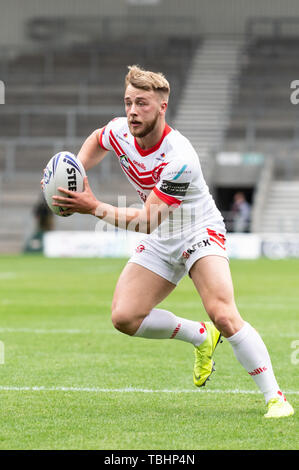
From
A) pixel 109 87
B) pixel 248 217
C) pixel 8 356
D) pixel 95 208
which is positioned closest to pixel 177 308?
pixel 8 356

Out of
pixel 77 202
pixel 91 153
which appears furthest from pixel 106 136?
pixel 77 202

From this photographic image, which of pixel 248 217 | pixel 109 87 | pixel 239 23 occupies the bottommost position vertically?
pixel 248 217

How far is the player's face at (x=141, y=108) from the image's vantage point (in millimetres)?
A: 5527

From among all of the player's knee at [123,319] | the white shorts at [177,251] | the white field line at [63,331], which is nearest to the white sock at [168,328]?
the player's knee at [123,319]

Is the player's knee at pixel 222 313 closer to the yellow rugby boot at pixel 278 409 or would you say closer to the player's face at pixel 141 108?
the yellow rugby boot at pixel 278 409

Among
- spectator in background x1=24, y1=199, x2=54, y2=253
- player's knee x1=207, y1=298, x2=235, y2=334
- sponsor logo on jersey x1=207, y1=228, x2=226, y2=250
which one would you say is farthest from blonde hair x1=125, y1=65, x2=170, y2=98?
spectator in background x1=24, y1=199, x2=54, y2=253

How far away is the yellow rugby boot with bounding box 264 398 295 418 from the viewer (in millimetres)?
5445

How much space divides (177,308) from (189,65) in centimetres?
2564

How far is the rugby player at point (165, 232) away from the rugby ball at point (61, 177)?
0.25ft

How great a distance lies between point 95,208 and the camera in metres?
5.17

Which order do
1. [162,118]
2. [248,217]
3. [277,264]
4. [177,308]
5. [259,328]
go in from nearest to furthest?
[162,118]
[259,328]
[177,308]
[277,264]
[248,217]

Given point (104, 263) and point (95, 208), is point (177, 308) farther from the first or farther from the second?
point (104, 263)

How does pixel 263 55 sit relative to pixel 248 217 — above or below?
above

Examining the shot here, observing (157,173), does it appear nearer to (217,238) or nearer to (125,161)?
(125,161)
